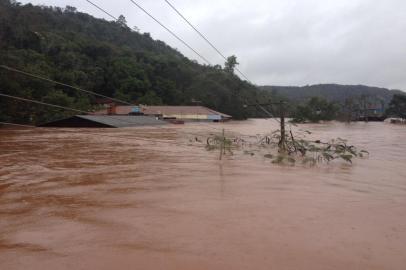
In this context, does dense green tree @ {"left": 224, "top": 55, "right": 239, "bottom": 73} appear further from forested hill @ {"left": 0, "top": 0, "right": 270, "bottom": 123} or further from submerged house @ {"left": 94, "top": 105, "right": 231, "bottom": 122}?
submerged house @ {"left": 94, "top": 105, "right": 231, "bottom": 122}

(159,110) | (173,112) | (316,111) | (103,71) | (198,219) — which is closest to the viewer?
(198,219)

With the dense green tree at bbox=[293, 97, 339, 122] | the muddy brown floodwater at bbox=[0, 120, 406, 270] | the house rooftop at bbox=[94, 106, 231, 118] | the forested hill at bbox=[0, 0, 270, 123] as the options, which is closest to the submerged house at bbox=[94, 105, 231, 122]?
the house rooftop at bbox=[94, 106, 231, 118]

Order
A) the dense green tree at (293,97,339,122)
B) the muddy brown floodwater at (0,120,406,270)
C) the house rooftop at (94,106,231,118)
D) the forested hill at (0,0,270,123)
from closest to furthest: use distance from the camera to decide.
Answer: the muddy brown floodwater at (0,120,406,270)
the forested hill at (0,0,270,123)
the house rooftop at (94,106,231,118)
the dense green tree at (293,97,339,122)

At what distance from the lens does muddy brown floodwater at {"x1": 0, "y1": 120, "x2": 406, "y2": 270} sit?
3955mm

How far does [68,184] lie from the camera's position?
304 inches

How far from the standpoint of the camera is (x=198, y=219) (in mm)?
5258

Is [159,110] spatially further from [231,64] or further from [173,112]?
[231,64]

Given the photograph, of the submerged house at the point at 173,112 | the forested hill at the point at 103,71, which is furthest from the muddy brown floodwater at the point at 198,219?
the submerged house at the point at 173,112

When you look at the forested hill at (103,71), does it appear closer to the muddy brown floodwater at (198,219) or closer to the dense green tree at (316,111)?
the dense green tree at (316,111)

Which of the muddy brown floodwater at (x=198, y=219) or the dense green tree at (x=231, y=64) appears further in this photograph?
the dense green tree at (x=231, y=64)

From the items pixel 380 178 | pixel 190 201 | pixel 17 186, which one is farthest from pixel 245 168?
pixel 17 186

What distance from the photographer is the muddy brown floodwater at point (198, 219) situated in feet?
13.0

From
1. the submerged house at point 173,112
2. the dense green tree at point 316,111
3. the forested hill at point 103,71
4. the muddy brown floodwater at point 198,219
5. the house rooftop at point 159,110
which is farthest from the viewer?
the dense green tree at point 316,111

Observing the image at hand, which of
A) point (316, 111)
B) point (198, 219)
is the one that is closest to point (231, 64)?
point (316, 111)
